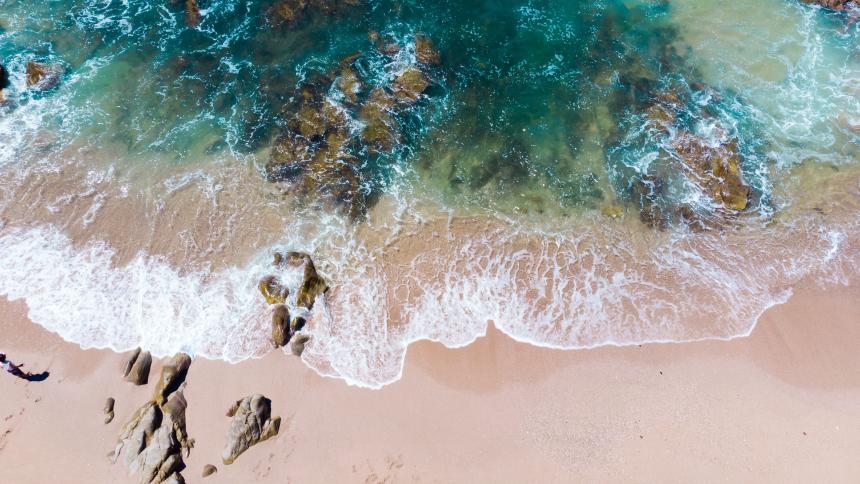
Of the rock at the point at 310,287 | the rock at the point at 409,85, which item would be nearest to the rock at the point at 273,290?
the rock at the point at 310,287

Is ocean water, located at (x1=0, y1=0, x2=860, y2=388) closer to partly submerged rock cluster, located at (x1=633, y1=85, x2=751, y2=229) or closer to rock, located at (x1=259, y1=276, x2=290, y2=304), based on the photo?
partly submerged rock cluster, located at (x1=633, y1=85, x2=751, y2=229)

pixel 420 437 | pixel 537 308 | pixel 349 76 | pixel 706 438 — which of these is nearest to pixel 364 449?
pixel 420 437

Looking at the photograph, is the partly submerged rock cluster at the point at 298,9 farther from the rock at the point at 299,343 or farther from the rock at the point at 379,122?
the rock at the point at 299,343

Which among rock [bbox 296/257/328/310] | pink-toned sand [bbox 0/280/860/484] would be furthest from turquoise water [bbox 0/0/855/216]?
pink-toned sand [bbox 0/280/860/484]

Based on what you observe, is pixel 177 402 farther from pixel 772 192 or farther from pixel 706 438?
pixel 772 192

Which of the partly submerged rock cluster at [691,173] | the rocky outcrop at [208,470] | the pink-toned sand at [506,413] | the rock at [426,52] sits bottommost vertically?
the rocky outcrop at [208,470]

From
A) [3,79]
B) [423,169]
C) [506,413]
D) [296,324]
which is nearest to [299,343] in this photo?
[296,324]
